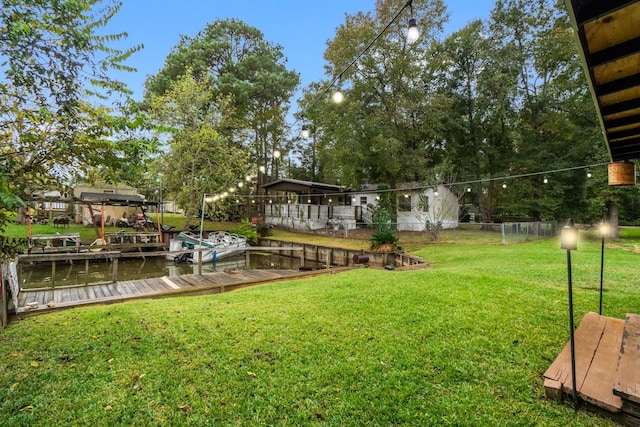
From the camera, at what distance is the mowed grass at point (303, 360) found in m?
2.26

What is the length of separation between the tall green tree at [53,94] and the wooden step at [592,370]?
4010 mm

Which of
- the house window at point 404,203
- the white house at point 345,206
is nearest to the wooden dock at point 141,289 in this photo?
the white house at point 345,206

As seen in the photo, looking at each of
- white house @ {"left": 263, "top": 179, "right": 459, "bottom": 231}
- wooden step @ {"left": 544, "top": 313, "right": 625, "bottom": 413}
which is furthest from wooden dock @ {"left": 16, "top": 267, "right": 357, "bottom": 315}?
white house @ {"left": 263, "top": 179, "right": 459, "bottom": 231}

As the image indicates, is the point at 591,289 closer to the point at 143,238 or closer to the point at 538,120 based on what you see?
the point at 538,120

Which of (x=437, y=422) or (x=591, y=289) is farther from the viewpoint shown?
(x=591, y=289)

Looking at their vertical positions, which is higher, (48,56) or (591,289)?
(48,56)

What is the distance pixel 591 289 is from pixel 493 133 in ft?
60.9

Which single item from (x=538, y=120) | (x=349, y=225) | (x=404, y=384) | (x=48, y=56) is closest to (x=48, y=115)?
(x=48, y=56)

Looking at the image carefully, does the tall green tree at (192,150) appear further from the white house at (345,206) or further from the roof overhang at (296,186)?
the white house at (345,206)

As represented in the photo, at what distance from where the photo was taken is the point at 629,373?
7.13 feet

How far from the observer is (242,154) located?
1894cm

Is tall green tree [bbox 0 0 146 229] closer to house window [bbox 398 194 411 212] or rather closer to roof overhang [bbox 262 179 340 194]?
roof overhang [bbox 262 179 340 194]

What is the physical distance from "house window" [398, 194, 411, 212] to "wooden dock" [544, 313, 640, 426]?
57.5 feet

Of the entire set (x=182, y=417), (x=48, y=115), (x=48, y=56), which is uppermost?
(x=48, y=56)
